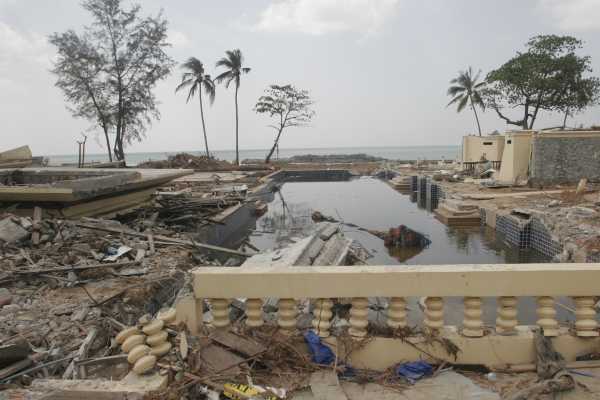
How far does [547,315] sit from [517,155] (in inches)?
663

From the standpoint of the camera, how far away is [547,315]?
2.56m

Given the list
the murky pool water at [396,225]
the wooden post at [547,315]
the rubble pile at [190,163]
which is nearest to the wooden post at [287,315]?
the wooden post at [547,315]

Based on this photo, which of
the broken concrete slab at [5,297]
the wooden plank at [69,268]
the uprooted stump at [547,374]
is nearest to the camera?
the uprooted stump at [547,374]

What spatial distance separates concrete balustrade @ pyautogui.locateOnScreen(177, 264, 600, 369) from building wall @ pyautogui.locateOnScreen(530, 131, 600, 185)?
52.3 feet

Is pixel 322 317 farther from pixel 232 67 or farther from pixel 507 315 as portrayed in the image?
pixel 232 67

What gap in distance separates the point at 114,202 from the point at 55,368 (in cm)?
647

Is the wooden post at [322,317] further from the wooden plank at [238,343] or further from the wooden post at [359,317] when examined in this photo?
the wooden plank at [238,343]

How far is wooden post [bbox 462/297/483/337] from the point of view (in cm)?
251

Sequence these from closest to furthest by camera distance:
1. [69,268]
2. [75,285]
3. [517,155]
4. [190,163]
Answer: [75,285]
[69,268]
[517,155]
[190,163]

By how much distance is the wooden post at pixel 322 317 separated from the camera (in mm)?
2568

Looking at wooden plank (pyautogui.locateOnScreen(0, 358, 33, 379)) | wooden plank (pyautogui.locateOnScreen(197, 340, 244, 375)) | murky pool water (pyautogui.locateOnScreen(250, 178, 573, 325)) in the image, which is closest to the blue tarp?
wooden plank (pyautogui.locateOnScreen(197, 340, 244, 375))

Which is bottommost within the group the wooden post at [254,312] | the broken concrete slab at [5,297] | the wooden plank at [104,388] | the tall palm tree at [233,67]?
the broken concrete slab at [5,297]

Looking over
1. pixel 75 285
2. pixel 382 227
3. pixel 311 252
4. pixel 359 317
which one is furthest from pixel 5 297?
pixel 382 227

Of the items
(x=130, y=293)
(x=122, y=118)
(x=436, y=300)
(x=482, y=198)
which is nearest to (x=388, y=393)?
(x=436, y=300)
